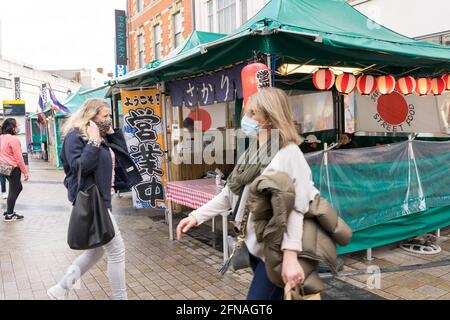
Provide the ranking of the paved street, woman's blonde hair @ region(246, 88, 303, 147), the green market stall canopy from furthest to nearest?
1. the green market stall canopy
2. the paved street
3. woman's blonde hair @ region(246, 88, 303, 147)

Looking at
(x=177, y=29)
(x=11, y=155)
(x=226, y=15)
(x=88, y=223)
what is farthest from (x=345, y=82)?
(x=177, y=29)

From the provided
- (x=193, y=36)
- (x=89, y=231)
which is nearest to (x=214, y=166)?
(x=193, y=36)

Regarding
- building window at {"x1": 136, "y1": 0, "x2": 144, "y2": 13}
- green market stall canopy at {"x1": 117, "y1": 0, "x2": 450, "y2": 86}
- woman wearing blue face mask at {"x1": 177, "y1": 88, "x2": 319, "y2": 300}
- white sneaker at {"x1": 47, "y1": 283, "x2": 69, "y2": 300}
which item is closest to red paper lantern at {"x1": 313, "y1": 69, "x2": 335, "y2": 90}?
green market stall canopy at {"x1": 117, "y1": 0, "x2": 450, "y2": 86}

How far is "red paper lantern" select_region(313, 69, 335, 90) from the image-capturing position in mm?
5375

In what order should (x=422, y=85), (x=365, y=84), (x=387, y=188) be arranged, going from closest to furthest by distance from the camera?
(x=387, y=188) → (x=365, y=84) → (x=422, y=85)

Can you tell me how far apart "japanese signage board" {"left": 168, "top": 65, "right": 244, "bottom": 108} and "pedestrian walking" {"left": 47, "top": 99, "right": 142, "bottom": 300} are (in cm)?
211

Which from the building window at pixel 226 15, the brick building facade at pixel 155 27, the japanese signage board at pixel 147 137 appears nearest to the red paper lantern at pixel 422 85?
the japanese signage board at pixel 147 137

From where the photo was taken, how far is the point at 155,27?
21.0 metres

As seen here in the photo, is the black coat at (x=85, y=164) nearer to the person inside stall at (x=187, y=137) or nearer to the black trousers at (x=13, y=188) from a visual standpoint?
the person inside stall at (x=187, y=137)

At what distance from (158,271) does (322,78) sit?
336 cm

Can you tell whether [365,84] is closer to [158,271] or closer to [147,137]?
[147,137]

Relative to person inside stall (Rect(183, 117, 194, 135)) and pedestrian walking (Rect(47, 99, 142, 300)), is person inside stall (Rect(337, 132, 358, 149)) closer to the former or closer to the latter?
person inside stall (Rect(183, 117, 194, 135))

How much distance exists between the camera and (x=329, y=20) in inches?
217

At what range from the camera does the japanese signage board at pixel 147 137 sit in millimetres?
6738
